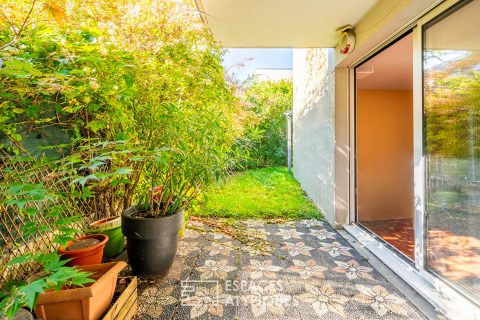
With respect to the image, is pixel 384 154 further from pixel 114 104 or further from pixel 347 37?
pixel 114 104

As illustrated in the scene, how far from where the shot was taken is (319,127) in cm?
431

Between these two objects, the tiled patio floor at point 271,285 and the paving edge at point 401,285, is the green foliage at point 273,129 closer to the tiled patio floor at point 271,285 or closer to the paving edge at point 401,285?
the tiled patio floor at point 271,285

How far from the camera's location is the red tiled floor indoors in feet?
9.22

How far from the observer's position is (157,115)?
7.23 feet

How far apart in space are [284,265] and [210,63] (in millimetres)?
2251

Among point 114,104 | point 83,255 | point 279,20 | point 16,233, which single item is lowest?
point 83,255

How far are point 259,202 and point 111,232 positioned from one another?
110 inches

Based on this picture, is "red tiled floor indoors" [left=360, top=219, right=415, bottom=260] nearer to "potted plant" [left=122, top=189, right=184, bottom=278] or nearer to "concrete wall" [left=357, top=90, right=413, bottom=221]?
"concrete wall" [left=357, top=90, right=413, bottom=221]

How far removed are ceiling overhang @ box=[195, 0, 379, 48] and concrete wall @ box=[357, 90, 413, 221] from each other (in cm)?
206

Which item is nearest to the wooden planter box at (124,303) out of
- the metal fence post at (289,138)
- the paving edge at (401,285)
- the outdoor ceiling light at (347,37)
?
the paving edge at (401,285)

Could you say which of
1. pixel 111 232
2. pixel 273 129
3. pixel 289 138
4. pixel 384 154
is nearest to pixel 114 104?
pixel 111 232

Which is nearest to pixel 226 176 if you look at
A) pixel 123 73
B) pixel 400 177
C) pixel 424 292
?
pixel 123 73

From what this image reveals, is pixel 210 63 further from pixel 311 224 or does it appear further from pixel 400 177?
pixel 400 177

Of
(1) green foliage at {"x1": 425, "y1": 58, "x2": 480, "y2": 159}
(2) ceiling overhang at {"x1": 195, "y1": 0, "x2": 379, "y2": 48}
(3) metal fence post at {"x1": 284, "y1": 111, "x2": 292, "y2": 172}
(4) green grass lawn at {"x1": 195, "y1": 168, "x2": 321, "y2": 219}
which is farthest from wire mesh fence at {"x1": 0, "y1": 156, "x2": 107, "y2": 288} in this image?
(3) metal fence post at {"x1": 284, "y1": 111, "x2": 292, "y2": 172}
